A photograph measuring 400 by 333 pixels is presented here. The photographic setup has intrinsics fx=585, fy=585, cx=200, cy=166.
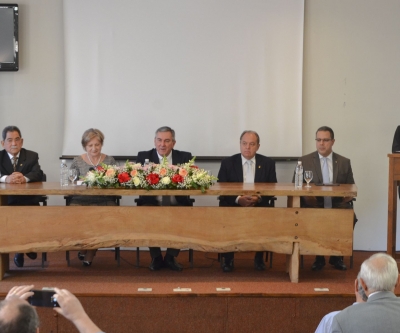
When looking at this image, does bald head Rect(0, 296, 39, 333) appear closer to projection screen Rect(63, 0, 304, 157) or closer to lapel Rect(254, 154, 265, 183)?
lapel Rect(254, 154, 265, 183)

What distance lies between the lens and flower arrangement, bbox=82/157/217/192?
Result: 4484 mm

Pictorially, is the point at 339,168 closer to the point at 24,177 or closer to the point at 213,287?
the point at 213,287

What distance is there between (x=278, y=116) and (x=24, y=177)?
2.70 metres

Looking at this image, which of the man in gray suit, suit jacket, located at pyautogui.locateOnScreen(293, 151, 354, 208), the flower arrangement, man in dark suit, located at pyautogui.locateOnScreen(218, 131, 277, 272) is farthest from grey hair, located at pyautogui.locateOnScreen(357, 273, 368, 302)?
suit jacket, located at pyautogui.locateOnScreen(293, 151, 354, 208)

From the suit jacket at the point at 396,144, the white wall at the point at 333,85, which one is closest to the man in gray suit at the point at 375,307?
the suit jacket at the point at 396,144

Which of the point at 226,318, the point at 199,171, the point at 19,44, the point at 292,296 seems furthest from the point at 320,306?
the point at 19,44

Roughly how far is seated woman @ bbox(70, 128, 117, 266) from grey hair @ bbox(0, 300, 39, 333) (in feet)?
11.3

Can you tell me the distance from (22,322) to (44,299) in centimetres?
30

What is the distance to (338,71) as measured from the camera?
6.27 meters

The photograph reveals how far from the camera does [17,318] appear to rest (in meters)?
1.72

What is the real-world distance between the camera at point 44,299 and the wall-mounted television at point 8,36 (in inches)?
183

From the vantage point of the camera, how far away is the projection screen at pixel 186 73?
616 cm

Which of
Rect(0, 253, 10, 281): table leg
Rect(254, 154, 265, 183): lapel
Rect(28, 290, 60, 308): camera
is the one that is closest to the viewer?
Rect(28, 290, 60, 308): camera

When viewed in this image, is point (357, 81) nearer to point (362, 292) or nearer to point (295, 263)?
point (295, 263)
